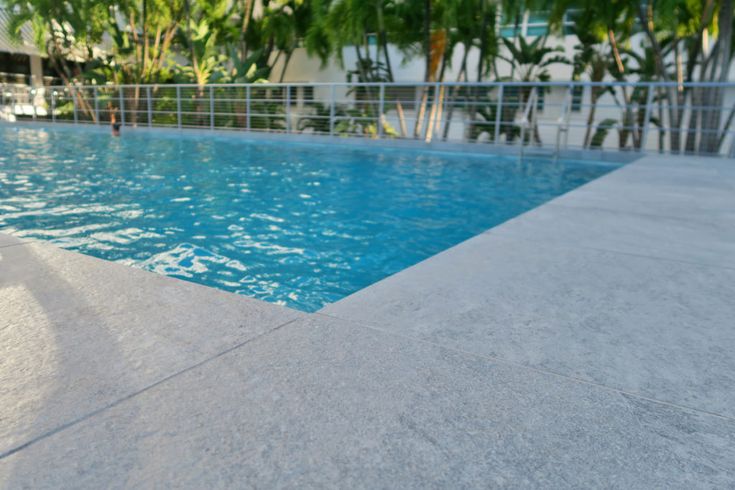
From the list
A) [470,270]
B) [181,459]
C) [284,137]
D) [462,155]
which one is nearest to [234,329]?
[181,459]

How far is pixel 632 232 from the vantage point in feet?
12.8

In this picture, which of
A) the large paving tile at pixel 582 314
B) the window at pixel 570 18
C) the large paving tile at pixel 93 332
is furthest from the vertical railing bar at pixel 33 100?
the large paving tile at pixel 582 314

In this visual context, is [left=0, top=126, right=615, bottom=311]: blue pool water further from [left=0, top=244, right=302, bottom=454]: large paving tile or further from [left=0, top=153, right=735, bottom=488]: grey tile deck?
[left=0, top=153, right=735, bottom=488]: grey tile deck

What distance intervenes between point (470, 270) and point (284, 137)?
11467 mm

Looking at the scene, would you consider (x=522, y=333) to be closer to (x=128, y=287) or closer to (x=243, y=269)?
(x=128, y=287)

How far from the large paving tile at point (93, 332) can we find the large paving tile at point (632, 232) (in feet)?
6.80

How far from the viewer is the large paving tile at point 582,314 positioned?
185 centimetres

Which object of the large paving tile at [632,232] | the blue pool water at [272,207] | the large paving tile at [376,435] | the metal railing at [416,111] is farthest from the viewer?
the metal railing at [416,111]

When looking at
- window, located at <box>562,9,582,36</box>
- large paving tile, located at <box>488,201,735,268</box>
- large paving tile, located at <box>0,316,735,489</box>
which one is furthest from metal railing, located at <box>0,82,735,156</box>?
large paving tile, located at <box>0,316,735,489</box>

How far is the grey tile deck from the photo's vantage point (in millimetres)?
1324

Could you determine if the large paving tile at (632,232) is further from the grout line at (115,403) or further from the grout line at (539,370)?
the grout line at (115,403)

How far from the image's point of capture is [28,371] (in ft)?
5.66

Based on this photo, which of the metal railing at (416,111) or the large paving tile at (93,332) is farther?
the metal railing at (416,111)

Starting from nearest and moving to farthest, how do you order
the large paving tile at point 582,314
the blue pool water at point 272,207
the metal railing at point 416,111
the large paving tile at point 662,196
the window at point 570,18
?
the large paving tile at point 582,314
the blue pool water at point 272,207
the large paving tile at point 662,196
the metal railing at point 416,111
the window at point 570,18
